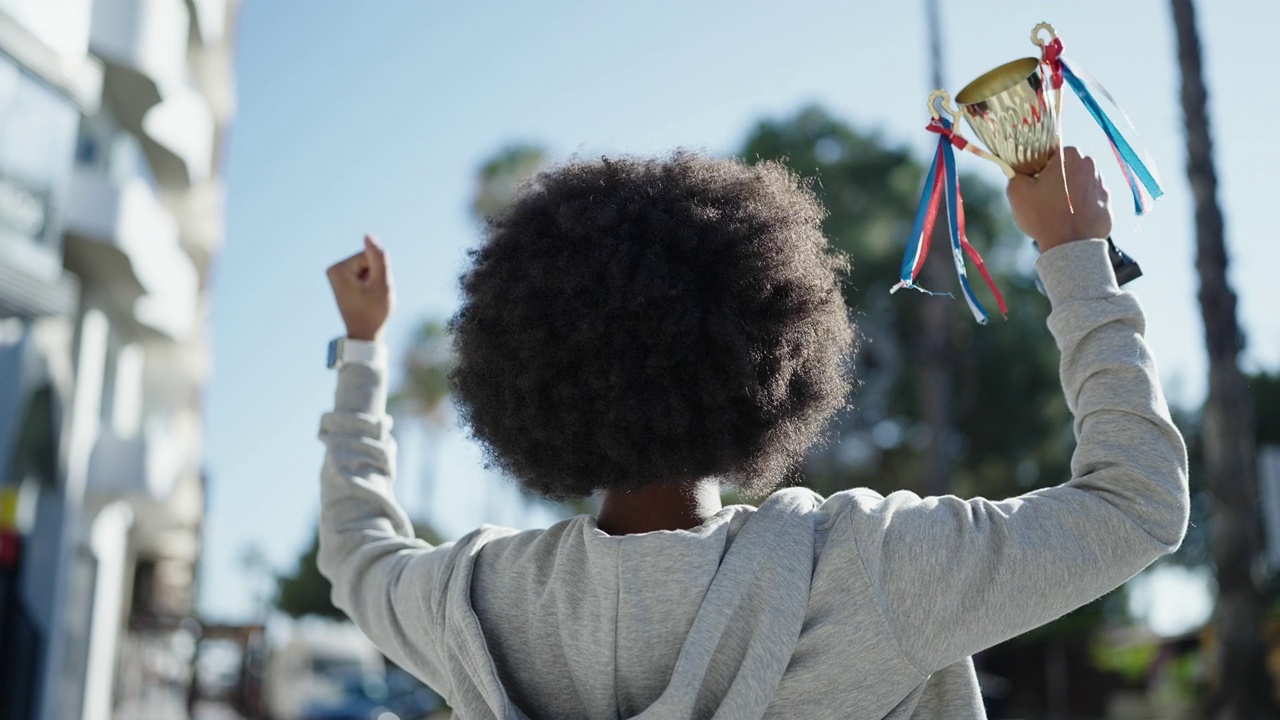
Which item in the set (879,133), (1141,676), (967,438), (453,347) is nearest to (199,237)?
(879,133)

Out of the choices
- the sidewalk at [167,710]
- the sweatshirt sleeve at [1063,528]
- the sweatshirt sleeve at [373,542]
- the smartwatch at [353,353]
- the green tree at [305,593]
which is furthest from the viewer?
the green tree at [305,593]

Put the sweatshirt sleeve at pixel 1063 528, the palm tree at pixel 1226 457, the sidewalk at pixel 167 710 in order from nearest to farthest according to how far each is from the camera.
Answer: the sweatshirt sleeve at pixel 1063 528 < the palm tree at pixel 1226 457 < the sidewalk at pixel 167 710

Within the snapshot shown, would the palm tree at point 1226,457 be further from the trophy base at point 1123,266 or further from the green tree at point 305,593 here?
the green tree at point 305,593

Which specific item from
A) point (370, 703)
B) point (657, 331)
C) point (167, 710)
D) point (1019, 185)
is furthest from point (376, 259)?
point (167, 710)

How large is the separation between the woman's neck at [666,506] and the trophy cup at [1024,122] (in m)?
0.40

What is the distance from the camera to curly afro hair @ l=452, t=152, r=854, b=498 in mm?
1548

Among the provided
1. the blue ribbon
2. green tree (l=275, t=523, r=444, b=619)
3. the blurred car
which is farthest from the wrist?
green tree (l=275, t=523, r=444, b=619)

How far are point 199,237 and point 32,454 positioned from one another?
7.09m

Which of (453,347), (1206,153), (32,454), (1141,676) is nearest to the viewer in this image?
(453,347)

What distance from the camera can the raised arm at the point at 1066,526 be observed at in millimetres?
1334

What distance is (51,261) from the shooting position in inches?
402

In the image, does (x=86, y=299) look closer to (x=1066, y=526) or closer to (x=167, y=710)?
(x=1066, y=526)

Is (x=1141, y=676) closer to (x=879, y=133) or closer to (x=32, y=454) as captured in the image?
(x=879, y=133)

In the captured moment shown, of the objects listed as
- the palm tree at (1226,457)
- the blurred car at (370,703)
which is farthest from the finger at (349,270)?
the blurred car at (370,703)
